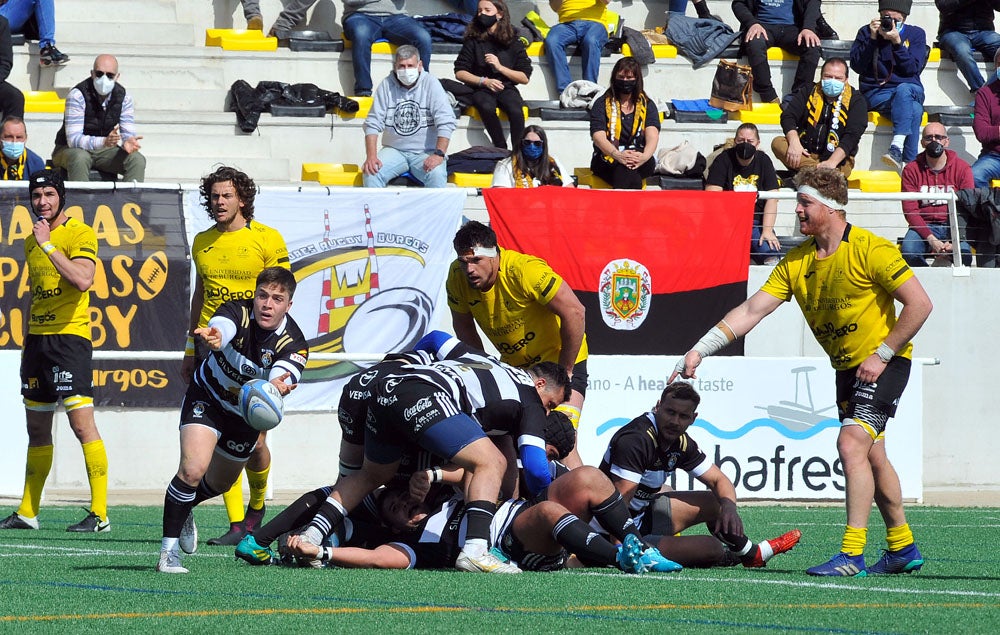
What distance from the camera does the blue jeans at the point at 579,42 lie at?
17594 mm

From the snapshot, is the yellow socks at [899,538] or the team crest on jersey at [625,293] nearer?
the yellow socks at [899,538]

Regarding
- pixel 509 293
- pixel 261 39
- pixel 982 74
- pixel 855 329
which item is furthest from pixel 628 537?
pixel 982 74

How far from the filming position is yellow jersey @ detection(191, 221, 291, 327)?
357 inches

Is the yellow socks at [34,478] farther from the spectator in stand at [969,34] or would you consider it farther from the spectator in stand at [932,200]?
the spectator in stand at [969,34]

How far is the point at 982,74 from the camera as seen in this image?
62.0 ft

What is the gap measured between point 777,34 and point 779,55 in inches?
12.2

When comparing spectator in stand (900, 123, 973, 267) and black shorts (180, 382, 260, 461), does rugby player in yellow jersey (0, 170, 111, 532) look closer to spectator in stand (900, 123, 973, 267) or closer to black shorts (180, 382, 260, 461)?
black shorts (180, 382, 260, 461)

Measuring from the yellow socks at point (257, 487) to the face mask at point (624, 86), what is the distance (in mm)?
7365

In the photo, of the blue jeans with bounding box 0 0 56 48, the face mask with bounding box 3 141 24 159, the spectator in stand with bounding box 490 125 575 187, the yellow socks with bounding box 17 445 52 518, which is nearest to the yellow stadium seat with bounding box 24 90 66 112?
the blue jeans with bounding box 0 0 56 48

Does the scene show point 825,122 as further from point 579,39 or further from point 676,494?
point 676,494

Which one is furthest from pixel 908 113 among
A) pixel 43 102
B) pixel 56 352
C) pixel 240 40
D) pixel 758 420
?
pixel 56 352

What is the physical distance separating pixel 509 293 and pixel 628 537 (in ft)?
7.22

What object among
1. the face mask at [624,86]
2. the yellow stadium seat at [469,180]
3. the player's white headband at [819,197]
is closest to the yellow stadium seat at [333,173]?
the yellow stadium seat at [469,180]

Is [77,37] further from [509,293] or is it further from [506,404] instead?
[506,404]
